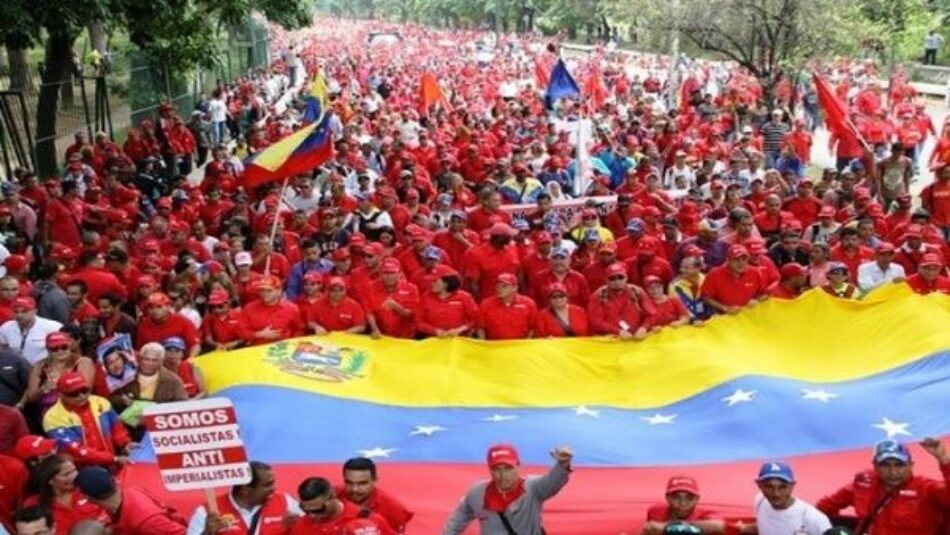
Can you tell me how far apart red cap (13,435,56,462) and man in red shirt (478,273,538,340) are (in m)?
4.19

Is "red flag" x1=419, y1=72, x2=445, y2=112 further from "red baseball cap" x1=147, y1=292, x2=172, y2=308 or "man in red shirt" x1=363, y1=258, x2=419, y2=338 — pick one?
"red baseball cap" x1=147, y1=292, x2=172, y2=308

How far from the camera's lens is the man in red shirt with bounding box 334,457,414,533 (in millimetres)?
6707

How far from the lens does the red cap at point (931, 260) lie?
10406mm

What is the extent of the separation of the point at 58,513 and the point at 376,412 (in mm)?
3118

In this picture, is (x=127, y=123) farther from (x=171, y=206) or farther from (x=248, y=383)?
(x=248, y=383)

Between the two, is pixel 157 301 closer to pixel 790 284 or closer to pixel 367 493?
pixel 367 493

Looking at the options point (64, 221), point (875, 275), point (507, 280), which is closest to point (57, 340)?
point (507, 280)

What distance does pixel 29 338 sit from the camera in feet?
30.7

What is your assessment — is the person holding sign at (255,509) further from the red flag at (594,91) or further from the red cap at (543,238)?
the red flag at (594,91)

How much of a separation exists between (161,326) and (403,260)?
8.87ft

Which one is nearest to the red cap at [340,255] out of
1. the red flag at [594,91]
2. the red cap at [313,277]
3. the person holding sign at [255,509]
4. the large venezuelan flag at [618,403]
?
the red cap at [313,277]

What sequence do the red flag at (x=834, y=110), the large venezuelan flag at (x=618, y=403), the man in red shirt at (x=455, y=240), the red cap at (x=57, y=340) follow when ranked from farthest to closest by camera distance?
1. the red flag at (x=834, y=110)
2. the man in red shirt at (x=455, y=240)
3. the red cap at (x=57, y=340)
4. the large venezuelan flag at (x=618, y=403)

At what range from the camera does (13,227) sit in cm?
1411

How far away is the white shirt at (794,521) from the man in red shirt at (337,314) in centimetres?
479
